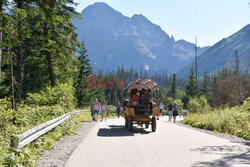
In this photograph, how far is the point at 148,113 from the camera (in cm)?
1470

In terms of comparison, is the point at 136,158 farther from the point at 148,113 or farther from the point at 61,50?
the point at 61,50

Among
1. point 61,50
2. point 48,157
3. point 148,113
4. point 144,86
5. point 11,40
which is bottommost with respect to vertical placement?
Result: point 48,157

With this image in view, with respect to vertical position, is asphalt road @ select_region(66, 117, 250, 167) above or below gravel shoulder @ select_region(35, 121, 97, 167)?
above

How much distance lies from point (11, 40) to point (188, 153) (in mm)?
8096

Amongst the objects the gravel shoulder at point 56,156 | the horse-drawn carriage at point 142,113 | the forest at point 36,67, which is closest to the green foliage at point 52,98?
the forest at point 36,67

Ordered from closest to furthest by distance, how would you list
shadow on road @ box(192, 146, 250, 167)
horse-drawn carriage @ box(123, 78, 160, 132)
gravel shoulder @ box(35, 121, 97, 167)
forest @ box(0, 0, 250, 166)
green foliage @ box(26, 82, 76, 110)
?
shadow on road @ box(192, 146, 250, 167)
gravel shoulder @ box(35, 121, 97, 167)
forest @ box(0, 0, 250, 166)
horse-drawn carriage @ box(123, 78, 160, 132)
green foliage @ box(26, 82, 76, 110)

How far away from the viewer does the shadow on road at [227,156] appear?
6.50 meters

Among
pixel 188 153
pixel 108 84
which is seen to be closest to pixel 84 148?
pixel 188 153

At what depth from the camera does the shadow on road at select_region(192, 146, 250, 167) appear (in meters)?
6.50

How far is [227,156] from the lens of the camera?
24.5 ft

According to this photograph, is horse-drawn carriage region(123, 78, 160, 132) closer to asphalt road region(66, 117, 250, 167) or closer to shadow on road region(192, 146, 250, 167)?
asphalt road region(66, 117, 250, 167)

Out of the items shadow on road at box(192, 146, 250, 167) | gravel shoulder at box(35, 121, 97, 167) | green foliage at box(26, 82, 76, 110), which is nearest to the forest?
green foliage at box(26, 82, 76, 110)

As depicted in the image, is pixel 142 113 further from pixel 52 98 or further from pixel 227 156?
pixel 227 156

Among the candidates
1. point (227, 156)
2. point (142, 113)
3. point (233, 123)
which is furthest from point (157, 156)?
point (233, 123)
